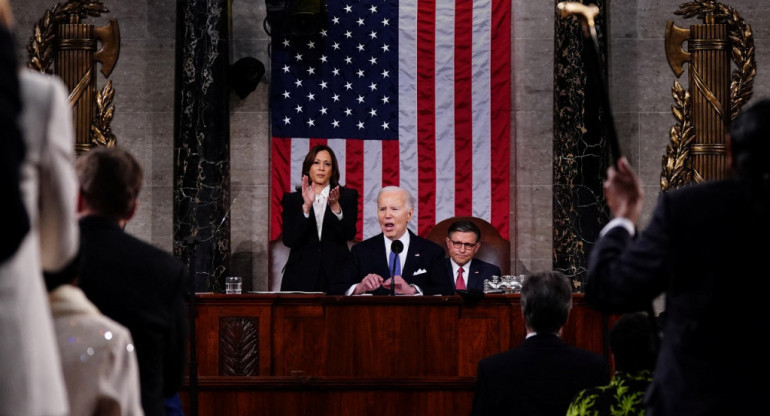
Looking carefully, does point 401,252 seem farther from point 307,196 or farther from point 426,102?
point 426,102

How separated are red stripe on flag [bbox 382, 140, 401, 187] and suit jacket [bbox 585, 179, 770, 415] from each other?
9.16 m

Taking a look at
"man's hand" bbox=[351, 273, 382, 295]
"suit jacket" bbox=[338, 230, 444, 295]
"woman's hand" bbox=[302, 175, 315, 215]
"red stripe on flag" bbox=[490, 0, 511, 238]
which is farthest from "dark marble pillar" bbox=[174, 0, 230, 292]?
"red stripe on flag" bbox=[490, 0, 511, 238]

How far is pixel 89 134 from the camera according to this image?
11.1 m

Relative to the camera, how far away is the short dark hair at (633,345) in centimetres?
379

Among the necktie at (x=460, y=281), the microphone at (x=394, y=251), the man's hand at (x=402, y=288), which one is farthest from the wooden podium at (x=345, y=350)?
the necktie at (x=460, y=281)

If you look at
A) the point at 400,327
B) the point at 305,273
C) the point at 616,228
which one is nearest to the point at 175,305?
the point at 616,228

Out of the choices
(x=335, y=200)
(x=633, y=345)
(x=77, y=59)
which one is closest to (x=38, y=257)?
(x=633, y=345)

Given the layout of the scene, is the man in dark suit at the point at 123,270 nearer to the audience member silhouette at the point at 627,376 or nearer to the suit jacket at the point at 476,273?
the audience member silhouette at the point at 627,376

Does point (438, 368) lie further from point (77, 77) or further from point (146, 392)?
point (77, 77)

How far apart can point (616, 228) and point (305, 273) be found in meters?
6.82

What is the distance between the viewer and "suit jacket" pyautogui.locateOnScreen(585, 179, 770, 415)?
8.57 ft

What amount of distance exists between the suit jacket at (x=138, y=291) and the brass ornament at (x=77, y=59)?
7934 millimetres

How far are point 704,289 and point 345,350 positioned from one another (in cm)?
510

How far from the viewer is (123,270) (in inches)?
131
